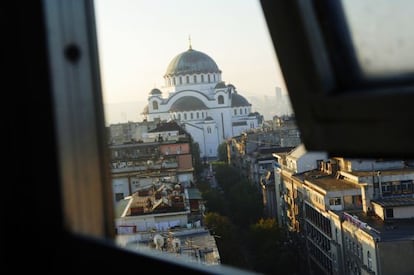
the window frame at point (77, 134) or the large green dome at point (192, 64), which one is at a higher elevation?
the large green dome at point (192, 64)

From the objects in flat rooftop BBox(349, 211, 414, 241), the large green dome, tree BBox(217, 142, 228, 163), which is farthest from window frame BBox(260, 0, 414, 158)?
the large green dome

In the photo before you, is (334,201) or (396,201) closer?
(396,201)

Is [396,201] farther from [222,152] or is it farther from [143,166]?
[222,152]

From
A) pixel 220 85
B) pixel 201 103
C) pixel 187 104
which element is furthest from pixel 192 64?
pixel 187 104

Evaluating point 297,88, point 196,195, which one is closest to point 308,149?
point 297,88

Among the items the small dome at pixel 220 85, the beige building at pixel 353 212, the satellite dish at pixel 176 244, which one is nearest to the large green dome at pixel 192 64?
the small dome at pixel 220 85

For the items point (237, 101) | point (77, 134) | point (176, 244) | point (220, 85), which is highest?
point (220, 85)

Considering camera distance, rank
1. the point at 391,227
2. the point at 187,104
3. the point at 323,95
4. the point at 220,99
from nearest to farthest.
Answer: the point at 323,95 → the point at 391,227 → the point at 187,104 → the point at 220,99

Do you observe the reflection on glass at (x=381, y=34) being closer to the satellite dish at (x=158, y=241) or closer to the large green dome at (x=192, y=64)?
the satellite dish at (x=158, y=241)
